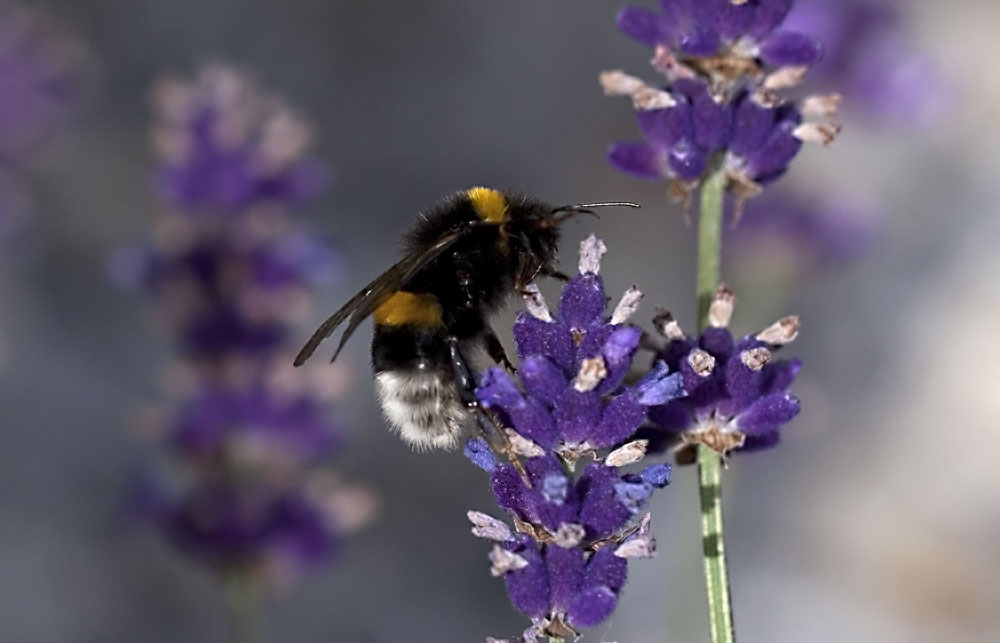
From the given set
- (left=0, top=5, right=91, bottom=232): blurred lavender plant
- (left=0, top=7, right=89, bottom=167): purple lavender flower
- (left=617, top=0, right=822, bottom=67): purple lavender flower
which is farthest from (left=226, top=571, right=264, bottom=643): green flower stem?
(left=0, top=7, right=89, bottom=167): purple lavender flower

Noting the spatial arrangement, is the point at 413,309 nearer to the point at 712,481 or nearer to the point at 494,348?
the point at 494,348

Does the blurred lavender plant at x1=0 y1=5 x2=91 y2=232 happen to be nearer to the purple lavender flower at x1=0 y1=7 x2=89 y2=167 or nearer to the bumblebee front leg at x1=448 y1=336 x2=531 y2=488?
the purple lavender flower at x1=0 y1=7 x2=89 y2=167

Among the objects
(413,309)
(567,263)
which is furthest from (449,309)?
(567,263)

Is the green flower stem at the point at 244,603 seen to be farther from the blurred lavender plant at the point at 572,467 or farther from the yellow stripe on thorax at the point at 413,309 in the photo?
the blurred lavender plant at the point at 572,467

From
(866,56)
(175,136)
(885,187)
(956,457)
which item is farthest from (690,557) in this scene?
(885,187)

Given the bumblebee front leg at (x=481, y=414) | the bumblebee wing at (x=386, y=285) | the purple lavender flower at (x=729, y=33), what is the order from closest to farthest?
the bumblebee front leg at (x=481, y=414), the purple lavender flower at (x=729, y=33), the bumblebee wing at (x=386, y=285)

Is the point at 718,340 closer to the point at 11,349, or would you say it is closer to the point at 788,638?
the point at 788,638

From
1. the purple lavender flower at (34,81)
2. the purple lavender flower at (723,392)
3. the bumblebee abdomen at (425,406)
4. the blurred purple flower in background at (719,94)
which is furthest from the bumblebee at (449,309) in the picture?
the purple lavender flower at (34,81)
